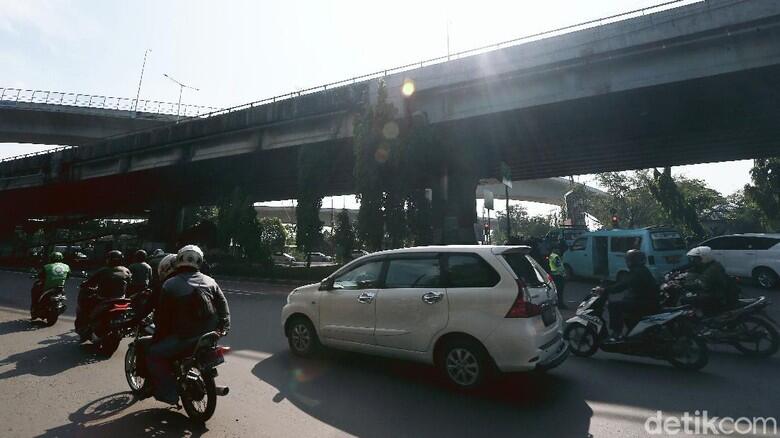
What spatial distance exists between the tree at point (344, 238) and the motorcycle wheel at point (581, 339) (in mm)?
15041

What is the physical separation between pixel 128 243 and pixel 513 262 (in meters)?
46.2

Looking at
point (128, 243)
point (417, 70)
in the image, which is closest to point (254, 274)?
point (417, 70)

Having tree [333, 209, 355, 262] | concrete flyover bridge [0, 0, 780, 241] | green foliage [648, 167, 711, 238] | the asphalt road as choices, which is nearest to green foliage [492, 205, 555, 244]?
green foliage [648, 167, 711, 238]

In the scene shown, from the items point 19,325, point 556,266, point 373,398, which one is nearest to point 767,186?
point 556,266

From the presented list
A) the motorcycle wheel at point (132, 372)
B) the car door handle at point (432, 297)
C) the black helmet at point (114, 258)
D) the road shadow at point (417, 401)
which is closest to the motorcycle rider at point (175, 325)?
the motorcycle wheel at point (132, 372)

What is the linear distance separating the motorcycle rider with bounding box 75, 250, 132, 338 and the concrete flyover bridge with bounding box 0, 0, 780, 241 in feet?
45.9

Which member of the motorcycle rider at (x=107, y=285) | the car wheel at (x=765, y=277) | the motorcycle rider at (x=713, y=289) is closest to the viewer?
the motorcycle rider at (x=713, y=289)

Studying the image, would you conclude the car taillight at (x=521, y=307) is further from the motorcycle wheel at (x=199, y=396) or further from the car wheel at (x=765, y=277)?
the car wheel at (x=765, y=277)

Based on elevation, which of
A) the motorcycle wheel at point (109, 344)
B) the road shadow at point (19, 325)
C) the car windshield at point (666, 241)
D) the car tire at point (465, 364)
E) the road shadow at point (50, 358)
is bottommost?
the road shadow at point (50, 358)

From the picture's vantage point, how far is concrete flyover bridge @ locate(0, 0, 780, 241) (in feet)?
43.7

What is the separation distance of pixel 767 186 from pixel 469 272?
39119 millimetres

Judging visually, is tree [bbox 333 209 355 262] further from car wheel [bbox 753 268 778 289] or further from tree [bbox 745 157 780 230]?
tree [bbox 745 157 780 230]

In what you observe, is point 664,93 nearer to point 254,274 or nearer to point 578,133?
point 578,133

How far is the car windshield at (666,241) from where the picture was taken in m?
12.4
